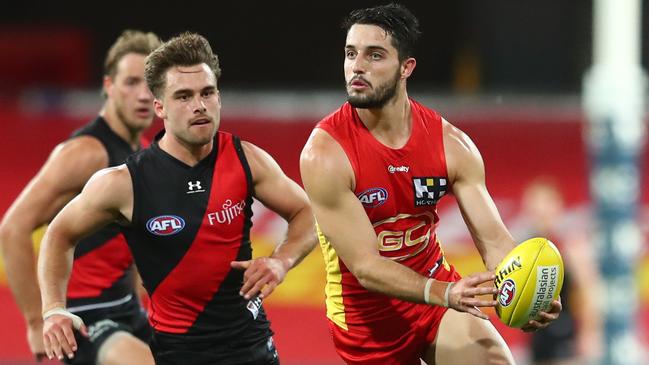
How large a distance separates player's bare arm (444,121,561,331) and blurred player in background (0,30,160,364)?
5.68 feet

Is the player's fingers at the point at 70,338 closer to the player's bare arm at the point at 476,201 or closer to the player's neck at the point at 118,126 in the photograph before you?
the player's neck at the point at 118,126

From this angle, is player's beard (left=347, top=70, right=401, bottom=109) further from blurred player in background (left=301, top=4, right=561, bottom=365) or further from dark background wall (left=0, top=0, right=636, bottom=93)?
dark background wall (left=0, top=0, right=636, bottom=93)

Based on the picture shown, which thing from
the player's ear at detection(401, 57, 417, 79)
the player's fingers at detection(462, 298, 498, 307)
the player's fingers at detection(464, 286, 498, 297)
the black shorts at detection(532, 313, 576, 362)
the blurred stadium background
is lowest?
the black shorts at detection(532, 313, 576, 362)

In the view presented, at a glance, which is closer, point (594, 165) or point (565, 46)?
point (594, 165)

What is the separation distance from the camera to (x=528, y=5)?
47.1 feet

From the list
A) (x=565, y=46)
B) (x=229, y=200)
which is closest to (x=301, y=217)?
(x=229, y=200)

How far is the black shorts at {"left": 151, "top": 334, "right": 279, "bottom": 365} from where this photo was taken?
17.9ft

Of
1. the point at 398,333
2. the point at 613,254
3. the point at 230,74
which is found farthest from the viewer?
the point at 230,74

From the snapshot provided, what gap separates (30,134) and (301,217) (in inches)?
250

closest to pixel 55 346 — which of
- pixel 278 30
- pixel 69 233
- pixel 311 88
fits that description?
pixel 69 233

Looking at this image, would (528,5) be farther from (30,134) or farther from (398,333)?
(398,333)

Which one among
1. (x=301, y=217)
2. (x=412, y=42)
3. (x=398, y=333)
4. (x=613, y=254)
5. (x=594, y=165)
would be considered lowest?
(x=613, y=254)

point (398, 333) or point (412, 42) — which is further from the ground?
point (412, 42)

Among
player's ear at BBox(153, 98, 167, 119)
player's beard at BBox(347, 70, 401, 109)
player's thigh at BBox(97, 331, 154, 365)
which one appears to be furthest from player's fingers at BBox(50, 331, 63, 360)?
player's beard at BBox(347, 70, 401, 109)
